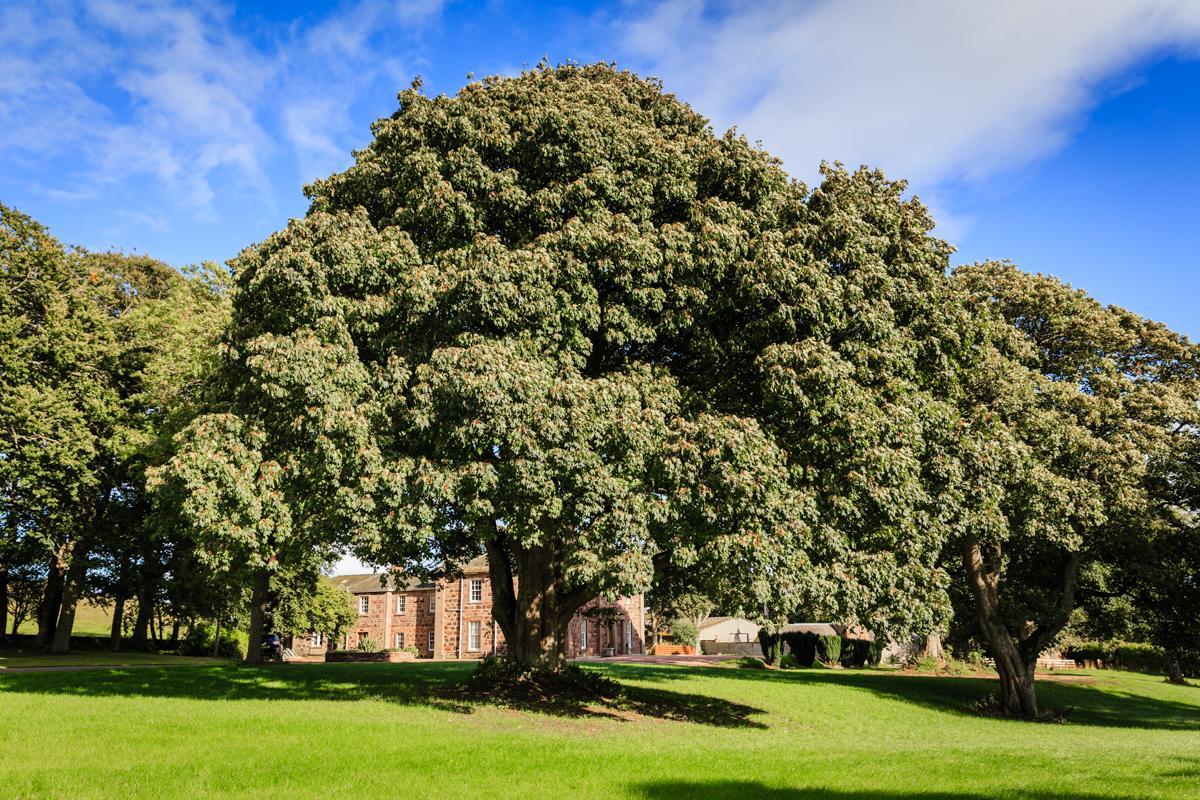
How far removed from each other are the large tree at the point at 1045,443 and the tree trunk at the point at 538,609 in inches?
388

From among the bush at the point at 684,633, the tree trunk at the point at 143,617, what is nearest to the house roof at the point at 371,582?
the tree trunk at the point at 143,617

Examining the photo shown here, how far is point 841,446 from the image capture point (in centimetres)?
1623

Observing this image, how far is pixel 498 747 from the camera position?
12.5 metres

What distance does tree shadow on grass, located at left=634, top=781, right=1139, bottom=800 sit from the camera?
9298 millimetres

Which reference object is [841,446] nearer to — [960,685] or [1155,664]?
[960,685]

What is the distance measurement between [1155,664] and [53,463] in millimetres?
68536

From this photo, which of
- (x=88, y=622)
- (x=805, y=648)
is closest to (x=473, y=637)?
(x=805, y=648)

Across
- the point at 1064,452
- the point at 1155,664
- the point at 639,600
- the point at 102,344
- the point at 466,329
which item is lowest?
the point at 1155,664

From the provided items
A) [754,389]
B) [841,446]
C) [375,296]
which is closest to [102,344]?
[375,296]

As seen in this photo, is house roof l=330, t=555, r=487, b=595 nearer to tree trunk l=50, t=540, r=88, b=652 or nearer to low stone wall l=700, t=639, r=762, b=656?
tree trunk l=50, t=540, r=88, b=652

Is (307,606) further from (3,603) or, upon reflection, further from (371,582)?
(371,582)

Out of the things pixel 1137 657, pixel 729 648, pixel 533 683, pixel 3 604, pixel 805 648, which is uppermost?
pixel 3 604

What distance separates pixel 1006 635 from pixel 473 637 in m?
39.1

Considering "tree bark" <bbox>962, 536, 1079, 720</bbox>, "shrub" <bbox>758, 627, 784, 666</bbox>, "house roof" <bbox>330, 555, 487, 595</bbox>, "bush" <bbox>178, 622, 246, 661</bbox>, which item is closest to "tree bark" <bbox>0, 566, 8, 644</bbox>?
"bush" <bbox>178, 622, 246, 661</bbox>
